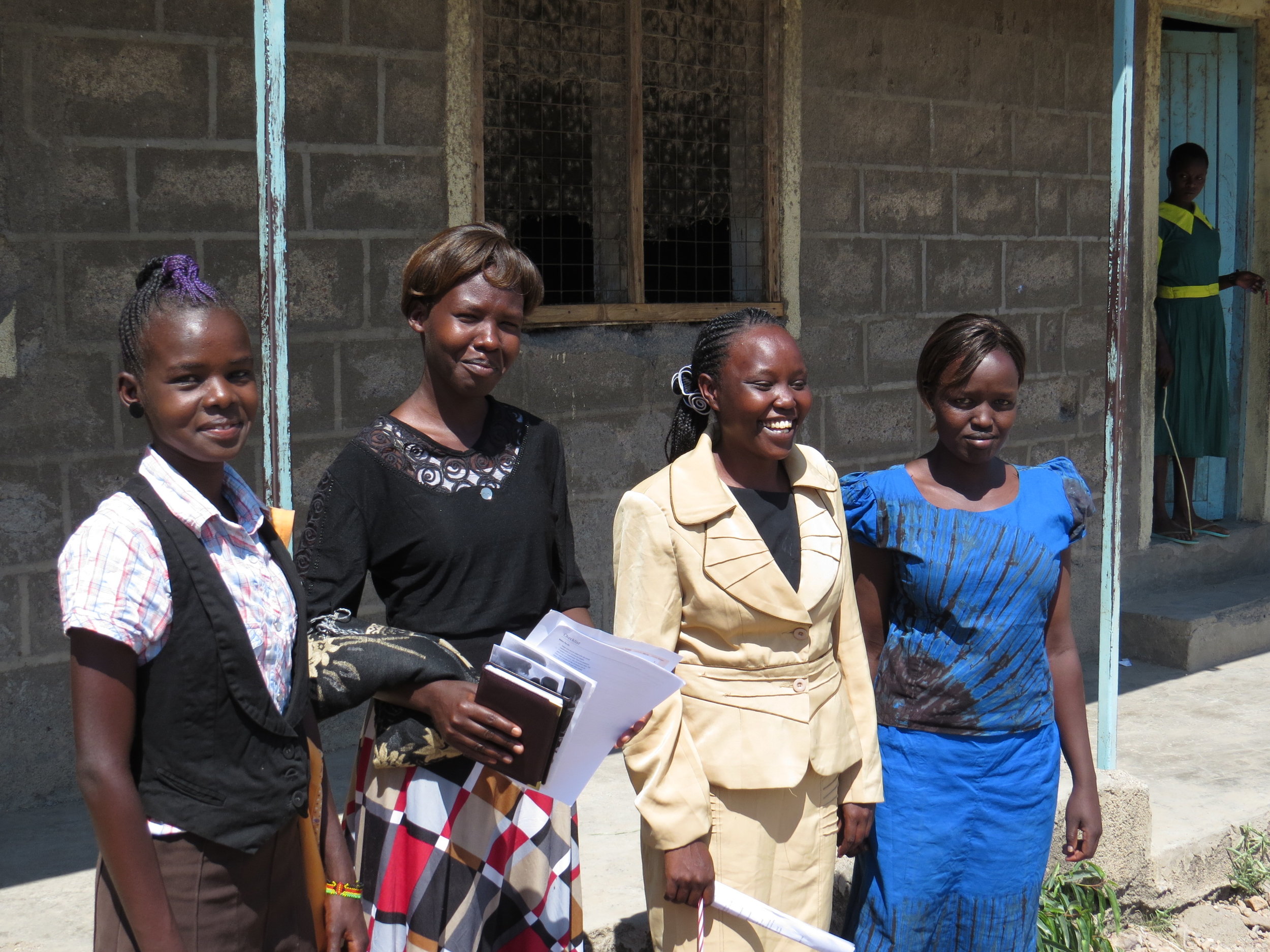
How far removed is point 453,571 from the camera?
7.25 feet

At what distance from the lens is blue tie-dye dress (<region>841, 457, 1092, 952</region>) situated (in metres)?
→ 2.58

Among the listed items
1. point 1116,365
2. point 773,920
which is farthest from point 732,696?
point 1116,365

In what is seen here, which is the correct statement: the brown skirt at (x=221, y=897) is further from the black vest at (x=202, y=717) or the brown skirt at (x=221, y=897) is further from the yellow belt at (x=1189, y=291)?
the yellow belt at (x=1189, y=291)

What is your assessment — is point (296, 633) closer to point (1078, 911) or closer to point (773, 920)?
point (773, 920)

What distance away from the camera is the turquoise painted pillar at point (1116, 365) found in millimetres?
3924

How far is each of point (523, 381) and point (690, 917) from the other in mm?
2718

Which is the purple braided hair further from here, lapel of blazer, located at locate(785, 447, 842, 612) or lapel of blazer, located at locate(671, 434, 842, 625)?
lapel of blazer, located at locate(785, 447, 842, 612)

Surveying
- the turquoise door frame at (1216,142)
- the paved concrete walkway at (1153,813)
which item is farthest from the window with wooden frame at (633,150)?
the turquoise door frame at (1216,142)

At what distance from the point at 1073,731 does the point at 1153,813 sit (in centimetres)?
198

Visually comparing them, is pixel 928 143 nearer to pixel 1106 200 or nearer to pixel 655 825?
pixel 1106 200

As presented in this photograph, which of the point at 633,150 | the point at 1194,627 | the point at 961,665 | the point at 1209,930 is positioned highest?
the point at 633,150

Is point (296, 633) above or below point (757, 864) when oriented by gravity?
above

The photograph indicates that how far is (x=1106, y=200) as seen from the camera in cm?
→ 671

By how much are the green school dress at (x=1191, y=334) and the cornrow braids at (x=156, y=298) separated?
5.96 meters
